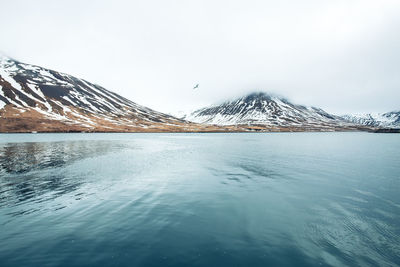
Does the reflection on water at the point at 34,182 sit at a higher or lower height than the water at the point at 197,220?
lower

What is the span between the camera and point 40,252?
12438 millimetres

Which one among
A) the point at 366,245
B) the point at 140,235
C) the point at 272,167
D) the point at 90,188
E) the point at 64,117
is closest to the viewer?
the point at 366,245

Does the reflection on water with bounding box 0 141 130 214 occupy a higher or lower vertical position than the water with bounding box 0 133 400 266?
lower

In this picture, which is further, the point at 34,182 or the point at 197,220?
the point at 34,182

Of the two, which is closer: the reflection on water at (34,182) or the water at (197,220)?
the water at (197,220)

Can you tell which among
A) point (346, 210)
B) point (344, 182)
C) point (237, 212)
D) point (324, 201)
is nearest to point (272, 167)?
point (344, 182)

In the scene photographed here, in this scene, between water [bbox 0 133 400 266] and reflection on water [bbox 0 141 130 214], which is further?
reflection on water [bbox 0 141 130 214]

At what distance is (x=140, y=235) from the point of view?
47.7 feet

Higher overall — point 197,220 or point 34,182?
point 197,220

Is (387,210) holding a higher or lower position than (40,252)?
higher

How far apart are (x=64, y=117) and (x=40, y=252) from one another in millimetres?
222435

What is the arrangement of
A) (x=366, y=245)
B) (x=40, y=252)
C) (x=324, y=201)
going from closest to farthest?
(x=40, y=252) → (x=366, y=245) → (x=324, y=201)

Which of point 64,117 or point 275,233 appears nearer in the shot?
point 275,233

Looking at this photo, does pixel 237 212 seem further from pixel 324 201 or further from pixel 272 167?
pixel 272 167
